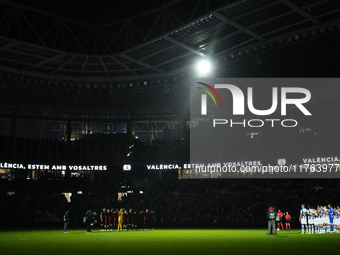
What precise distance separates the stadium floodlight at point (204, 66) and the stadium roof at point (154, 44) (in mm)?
755

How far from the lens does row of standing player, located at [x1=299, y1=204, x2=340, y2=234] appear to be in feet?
84.1

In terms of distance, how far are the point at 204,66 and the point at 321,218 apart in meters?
19.6

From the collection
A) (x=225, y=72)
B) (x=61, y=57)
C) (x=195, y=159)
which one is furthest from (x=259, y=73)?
(x=61, y=57)

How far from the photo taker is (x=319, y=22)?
30062 millimetres

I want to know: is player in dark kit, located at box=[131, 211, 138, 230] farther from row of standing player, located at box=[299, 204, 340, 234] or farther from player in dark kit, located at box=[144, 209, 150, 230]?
row of standing player, located at box=[299, 204, 340, 234]

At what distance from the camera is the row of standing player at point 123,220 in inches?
1310

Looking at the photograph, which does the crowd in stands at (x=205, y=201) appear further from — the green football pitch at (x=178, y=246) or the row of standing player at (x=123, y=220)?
the green football pitch at (x=178, y=246)

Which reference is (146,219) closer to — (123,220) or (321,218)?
(123,220)

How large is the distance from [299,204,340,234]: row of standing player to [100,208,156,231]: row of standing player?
14.3 metres

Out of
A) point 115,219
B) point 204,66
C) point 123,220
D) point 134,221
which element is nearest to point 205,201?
point 134,221

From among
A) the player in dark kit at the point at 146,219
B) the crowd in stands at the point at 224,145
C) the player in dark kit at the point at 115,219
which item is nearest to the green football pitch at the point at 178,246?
the player in dark kit at the point at 115,219

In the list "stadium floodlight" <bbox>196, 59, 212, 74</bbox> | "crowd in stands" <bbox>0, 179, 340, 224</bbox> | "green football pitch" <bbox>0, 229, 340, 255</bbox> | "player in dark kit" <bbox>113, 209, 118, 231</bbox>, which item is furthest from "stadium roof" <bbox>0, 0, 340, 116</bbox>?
"green football pitch" <bbox>0, 229, 340, 255</bbox>

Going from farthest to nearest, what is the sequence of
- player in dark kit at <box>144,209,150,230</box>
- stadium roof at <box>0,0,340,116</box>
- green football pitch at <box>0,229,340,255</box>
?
player in dark kit at <box>144,209,150,230</box>, stadium roof at <box>0,0,340,116</box>, green football pitch at <box>0,229,340,255</box>

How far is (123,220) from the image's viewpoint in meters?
33.8
